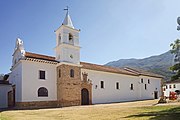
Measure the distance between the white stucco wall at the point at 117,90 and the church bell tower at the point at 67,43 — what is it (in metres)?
3.17

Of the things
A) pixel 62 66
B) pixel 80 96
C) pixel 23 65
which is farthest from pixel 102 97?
pixel 23 65

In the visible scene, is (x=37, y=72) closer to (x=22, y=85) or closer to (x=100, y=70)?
(x=22, y=85)

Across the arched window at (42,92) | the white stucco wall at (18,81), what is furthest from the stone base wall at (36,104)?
the arched window at (42,92)

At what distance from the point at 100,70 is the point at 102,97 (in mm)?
4263

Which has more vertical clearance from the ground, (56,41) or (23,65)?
(56,41)

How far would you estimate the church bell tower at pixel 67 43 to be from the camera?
26.7 m

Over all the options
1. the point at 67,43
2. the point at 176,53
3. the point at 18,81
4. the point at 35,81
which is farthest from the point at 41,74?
the point at 176,53

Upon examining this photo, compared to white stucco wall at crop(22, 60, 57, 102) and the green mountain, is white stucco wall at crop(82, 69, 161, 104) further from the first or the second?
the green mountain

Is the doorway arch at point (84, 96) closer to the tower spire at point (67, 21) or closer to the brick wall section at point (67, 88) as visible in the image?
the brick wall section at point (67, 88)

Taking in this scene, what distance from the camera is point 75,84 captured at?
26.6m

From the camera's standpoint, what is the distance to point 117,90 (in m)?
34.5

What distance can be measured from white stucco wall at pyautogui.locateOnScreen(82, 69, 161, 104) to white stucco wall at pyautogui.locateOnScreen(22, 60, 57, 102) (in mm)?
5399

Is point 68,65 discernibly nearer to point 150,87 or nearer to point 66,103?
point 66,103

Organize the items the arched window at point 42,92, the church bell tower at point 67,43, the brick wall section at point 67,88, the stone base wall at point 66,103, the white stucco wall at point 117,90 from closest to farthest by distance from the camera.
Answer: the arched window at point 42,92 < the stone base wall at point 66,103 < the brick wall section at point 67,88 < the church bell tower at point 67,43 < the white stucco wall at point 117,90
